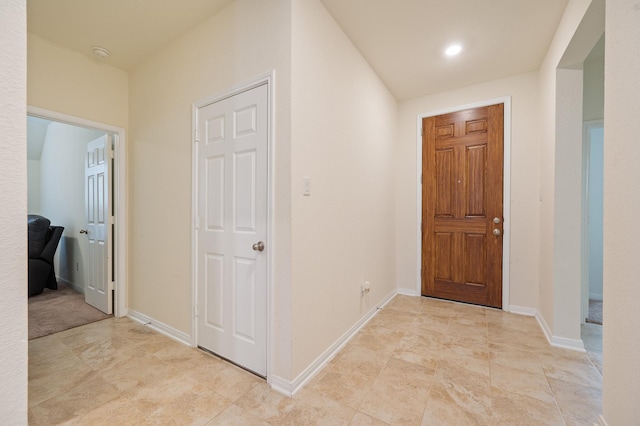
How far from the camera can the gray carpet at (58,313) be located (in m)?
2.55

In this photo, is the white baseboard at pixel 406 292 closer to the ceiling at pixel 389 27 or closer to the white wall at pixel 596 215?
the white wall at pixel 596 215

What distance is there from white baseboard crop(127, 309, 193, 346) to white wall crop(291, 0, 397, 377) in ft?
3.90

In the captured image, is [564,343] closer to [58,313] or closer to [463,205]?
[463,205]

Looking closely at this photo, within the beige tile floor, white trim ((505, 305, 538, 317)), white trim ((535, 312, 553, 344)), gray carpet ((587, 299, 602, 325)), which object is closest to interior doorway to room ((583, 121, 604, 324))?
gray carpet ((587, 299, 602, 325))

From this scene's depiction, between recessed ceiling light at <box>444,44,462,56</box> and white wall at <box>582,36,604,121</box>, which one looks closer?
recessed ceiling light at <box>444,44,462,56</box>

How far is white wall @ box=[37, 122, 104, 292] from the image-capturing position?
365 cm

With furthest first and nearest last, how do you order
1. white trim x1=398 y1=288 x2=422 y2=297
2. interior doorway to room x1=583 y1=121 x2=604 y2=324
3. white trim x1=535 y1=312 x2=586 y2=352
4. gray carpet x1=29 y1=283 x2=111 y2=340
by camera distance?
white trim x1=398 y1=288 x2=422 y2=297, interior doorway to room x1=583 y1=121 x2=604 y2=324, gray carpet x1=29 y1=283 x2=111 y2=340, white trim x1=535 y1=312 x2=586 y2=352

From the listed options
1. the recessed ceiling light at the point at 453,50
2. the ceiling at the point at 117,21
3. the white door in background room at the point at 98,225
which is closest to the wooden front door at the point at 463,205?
the recessed ceiling light at the point at 453,50

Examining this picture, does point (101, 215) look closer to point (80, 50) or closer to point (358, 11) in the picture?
point (80, 50)

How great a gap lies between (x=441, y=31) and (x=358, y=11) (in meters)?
0.77

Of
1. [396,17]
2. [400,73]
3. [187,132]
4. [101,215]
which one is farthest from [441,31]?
[101,215]

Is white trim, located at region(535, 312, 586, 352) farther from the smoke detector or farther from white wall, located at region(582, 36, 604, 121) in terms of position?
the smoke detector
